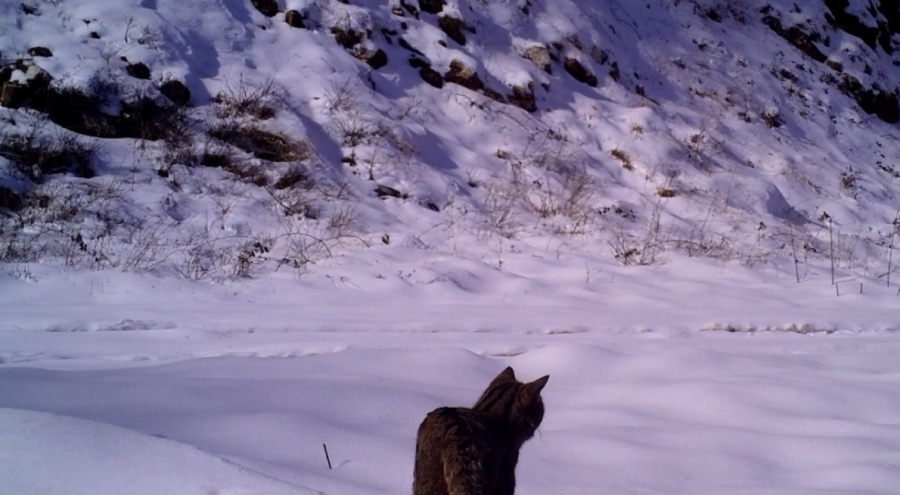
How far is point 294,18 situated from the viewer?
10219 millimetres

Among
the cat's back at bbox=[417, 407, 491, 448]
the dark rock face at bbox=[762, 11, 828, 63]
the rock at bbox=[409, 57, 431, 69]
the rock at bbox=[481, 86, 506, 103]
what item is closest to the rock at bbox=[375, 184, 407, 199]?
the rock at bbox=[409, 57, 431, 69]

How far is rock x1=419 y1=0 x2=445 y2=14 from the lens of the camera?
11383 millimetres

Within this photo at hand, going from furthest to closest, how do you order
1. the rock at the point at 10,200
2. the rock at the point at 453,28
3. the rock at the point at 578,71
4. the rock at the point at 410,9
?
the rock at the point at 578,71
the rock at the point at 453,28
the rock at the point at 410,9
the rock at the point at 10,200

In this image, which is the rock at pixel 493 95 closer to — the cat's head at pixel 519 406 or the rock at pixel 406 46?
the rock at pixel 406 46

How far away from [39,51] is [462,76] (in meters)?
5.66

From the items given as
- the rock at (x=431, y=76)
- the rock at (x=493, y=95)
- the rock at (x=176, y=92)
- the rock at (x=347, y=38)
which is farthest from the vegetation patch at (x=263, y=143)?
the rock at (x=493, y=95)

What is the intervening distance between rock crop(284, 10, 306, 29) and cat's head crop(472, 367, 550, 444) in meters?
9.13

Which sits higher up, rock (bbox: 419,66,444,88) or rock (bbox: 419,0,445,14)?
rock (bbox: 419,0,445,14)

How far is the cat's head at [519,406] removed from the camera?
212cm

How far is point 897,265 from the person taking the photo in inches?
328

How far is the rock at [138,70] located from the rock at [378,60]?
10.2ft

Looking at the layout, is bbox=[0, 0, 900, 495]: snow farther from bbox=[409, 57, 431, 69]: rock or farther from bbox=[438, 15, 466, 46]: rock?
bbox=[438, 15, 466, 46]: rock

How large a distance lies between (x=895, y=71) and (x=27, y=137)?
17.5 meters

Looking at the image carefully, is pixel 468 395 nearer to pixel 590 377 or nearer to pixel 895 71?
pixel 590 377
